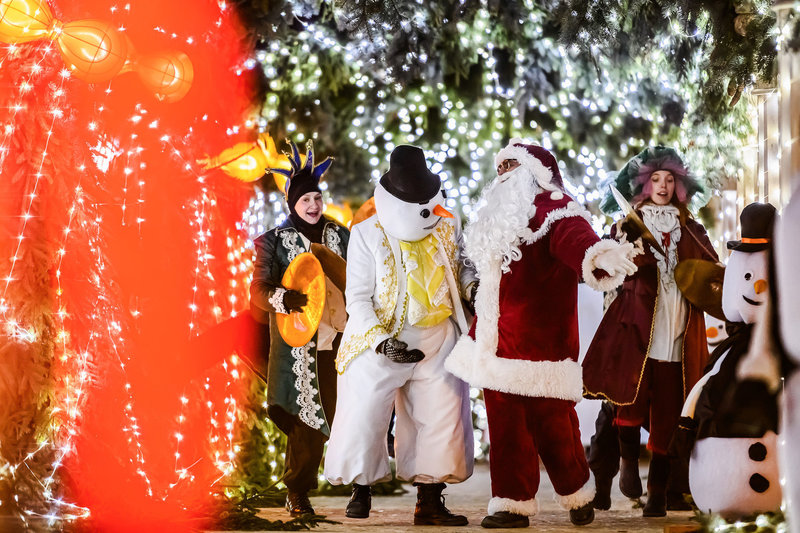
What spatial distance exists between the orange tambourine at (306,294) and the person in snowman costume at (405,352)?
27cm

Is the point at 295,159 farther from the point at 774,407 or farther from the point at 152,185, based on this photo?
the point at 774,407

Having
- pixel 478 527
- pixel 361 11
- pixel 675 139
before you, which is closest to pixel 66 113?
pixel 361 11

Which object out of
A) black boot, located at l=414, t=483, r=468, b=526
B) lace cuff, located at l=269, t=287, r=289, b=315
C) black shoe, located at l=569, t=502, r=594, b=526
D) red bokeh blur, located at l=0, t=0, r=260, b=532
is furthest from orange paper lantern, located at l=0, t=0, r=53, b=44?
black shoe, located at l=569, t=502, r=594, b=526

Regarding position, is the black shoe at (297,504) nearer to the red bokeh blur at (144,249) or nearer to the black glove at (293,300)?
the red bokeh blur at (144,249)

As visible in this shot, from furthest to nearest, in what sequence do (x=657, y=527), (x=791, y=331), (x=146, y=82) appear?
1. (x=146, y=82)
2. (x=657, y=527)
3. (x=791, y=331)

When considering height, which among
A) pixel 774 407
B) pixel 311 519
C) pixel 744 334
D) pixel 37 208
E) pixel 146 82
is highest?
pixel 146 82

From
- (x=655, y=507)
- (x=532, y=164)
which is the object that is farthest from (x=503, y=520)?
(x=532, y=164)

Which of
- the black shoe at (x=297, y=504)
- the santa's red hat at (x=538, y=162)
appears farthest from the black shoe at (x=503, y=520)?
the santa's red hat at (x=538, y=162)

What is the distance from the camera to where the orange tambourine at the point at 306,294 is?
17.7 ft

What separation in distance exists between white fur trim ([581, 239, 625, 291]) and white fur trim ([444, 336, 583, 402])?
0.53m

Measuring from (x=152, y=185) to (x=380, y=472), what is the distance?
2098 mm

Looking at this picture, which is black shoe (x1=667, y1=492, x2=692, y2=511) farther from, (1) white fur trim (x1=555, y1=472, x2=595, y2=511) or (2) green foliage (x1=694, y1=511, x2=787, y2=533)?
(2) green foliage (x1=694, y1=511, x2=787, y2=533)

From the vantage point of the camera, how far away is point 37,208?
200 inches

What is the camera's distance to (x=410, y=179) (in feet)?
16.8
